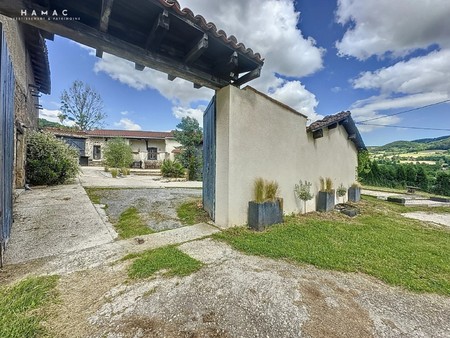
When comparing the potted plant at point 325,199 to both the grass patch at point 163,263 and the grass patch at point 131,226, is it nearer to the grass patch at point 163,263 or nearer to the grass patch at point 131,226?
the grass patch at point 163,263

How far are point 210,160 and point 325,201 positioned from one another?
4178 mm

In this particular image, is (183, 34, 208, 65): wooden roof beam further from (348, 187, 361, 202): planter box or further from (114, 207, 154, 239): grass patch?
(348, 187, 361, 202): planter box

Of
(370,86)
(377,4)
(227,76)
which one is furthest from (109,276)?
(370,86)

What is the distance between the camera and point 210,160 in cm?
500

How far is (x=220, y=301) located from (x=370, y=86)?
19630mm

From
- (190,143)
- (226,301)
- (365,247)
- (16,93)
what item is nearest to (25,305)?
(226,301)

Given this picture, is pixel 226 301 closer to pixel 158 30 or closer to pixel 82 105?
pixel 158 30

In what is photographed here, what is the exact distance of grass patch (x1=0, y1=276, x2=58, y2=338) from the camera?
150cm

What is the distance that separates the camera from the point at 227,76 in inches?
178

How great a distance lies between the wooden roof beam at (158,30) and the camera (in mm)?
2781

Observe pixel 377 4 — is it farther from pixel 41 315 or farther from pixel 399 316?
pixel 41 315

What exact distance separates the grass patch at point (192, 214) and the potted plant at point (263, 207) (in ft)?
3.94
